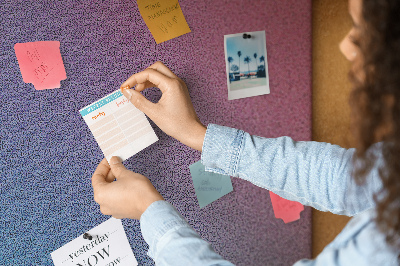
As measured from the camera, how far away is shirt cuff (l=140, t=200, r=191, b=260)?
437 millimetres

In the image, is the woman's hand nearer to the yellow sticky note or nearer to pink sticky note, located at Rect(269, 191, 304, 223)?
the yellow sticky note

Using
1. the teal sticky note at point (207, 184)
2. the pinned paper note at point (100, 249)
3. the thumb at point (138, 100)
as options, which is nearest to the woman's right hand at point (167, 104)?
the thumb at point (138, 100)

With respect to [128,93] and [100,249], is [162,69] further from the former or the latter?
[100,249]

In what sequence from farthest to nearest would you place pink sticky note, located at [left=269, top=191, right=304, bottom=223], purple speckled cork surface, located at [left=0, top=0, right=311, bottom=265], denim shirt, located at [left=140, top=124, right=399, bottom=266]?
pink sticky note, located at [left=269, top=191, right=304, bottom=223]
purple speckled cork surface, located at [left=0, top=0, right=311, bottom=265]
denim shirt, located at [left=140, top=124, right=399, bottom=266]

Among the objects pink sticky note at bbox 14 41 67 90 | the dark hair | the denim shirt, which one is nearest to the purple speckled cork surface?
pink sticky note at bbox 14 41 67 90

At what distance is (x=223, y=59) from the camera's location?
0.66 metres

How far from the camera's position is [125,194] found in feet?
1.63

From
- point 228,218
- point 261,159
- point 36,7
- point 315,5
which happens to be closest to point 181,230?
point 261,159

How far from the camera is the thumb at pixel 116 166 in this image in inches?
21.4

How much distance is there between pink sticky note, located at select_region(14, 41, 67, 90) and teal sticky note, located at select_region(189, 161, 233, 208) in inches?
12.4

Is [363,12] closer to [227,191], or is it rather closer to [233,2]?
[233,2]

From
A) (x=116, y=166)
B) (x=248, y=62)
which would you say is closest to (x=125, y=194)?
(x=116, y=166)

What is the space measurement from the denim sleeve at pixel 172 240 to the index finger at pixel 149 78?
21 centimetres

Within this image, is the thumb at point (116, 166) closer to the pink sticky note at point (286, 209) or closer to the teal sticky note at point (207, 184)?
the teal sticky note at point (207, 184)
